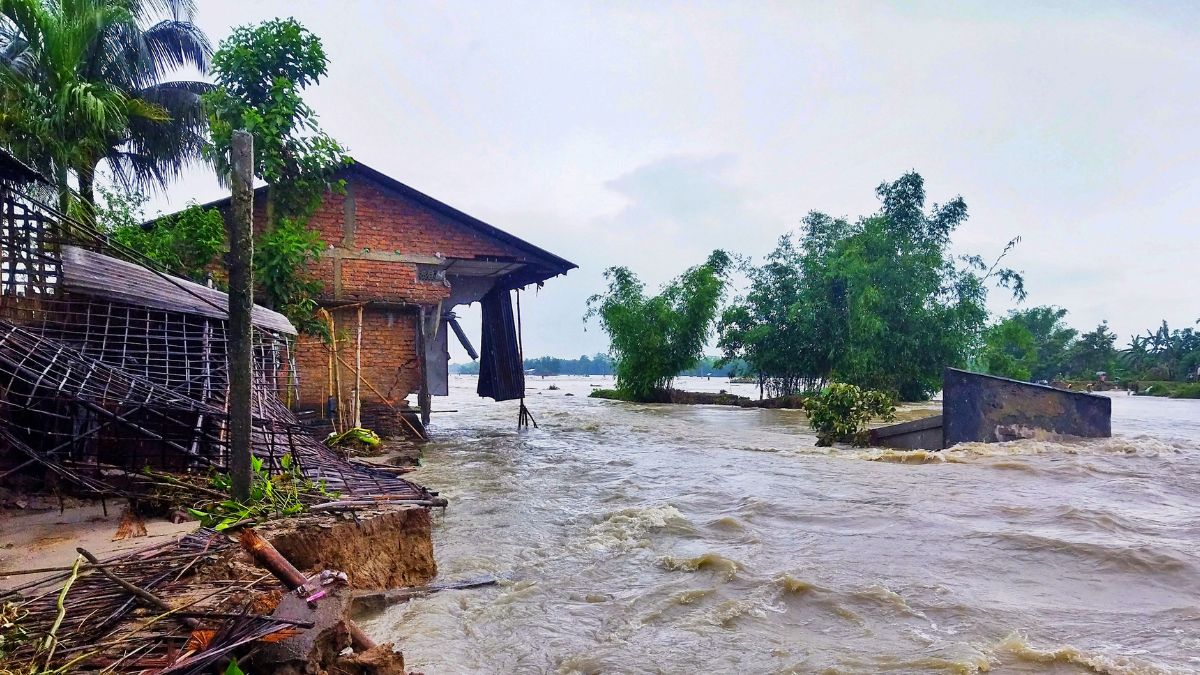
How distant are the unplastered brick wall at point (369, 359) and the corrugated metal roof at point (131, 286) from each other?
5.09 meters

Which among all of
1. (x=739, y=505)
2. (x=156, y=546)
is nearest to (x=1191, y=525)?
(x=739, y=505)

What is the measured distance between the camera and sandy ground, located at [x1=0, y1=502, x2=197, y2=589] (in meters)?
3.24

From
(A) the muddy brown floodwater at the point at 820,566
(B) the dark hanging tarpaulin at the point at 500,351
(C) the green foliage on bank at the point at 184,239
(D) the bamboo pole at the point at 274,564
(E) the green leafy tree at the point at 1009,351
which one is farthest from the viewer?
(E) the green leafy tree at the point at 1009,351

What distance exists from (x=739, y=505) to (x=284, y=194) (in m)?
8.01

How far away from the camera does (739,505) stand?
7.40 metres

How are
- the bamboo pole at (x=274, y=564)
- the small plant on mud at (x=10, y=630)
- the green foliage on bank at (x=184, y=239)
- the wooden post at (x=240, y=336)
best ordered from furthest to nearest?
the green foliage on bank at (x=184, y=239) → the wooden post at (x=240, y=336) → the bamboo pole at (x=274, y=564) → the small plant on mud at (x=10, y=630)

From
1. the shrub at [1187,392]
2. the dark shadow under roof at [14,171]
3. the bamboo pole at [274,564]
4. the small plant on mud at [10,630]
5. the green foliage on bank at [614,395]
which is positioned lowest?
the shrub at [1187,392]

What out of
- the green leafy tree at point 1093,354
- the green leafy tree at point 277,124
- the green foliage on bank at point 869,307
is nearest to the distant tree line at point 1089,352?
the green leafy tree at point 1093,354

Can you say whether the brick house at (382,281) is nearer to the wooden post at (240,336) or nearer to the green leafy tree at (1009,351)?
the wooden post at (240,336)

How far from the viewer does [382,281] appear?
1165 centimetres

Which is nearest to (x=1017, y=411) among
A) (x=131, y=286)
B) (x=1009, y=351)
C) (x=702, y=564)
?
(x=702, y=564)

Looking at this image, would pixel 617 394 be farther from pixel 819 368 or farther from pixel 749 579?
pixel 749 579

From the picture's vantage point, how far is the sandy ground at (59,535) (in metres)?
3.24

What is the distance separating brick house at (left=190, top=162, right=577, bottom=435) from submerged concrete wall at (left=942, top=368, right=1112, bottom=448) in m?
7.13
